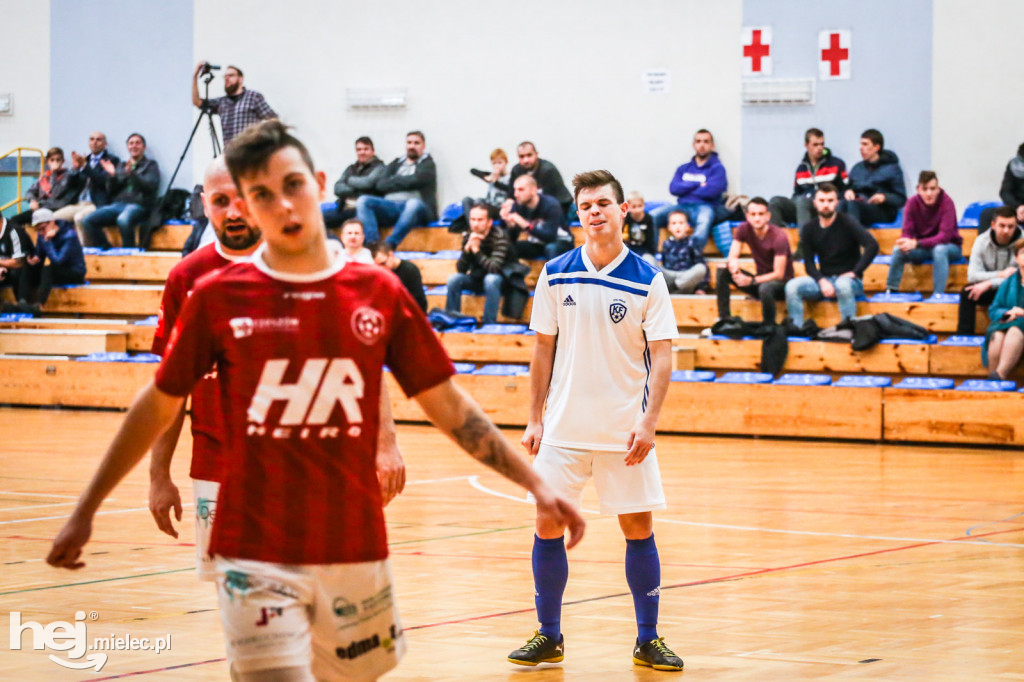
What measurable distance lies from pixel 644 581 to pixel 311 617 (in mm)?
2422

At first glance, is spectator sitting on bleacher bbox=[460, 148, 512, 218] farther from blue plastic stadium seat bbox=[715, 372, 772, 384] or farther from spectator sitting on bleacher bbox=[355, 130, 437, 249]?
blue plastic stadium seat bbox=[715, 372, 772, 384]

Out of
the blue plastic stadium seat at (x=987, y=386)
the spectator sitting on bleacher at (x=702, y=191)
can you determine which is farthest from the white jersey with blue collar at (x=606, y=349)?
the spectator sitting on bleacher at (x=702, y=191)

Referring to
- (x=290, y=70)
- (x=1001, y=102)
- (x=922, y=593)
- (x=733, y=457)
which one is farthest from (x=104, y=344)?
(x=922, y=593)

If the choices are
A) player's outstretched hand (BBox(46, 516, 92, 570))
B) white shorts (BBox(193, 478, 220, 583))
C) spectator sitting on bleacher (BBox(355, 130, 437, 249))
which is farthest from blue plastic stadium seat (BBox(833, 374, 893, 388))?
player's outstretched hand (BBox(46, 516, 92, 570))

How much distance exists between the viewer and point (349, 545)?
272cm

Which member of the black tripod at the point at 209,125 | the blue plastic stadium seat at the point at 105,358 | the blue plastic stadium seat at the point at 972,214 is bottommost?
the blue plastic stadium seat at the point at 105,358

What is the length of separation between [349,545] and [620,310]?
254 centimetres

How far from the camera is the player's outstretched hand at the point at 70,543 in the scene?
2693 millimetres

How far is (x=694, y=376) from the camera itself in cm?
1458

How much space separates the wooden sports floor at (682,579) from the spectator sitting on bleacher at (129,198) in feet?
30.7

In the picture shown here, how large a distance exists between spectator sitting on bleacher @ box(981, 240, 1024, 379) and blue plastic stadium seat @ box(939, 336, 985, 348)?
0.26m

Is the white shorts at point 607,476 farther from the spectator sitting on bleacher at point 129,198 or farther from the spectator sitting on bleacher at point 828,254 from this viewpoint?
the spectator sitting on bleacher at point 129,198

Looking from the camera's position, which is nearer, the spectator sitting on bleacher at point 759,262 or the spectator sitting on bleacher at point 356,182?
the spectator sitting on bleacher at point 759,262

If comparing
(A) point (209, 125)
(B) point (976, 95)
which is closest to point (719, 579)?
(B) point (976, 95)
